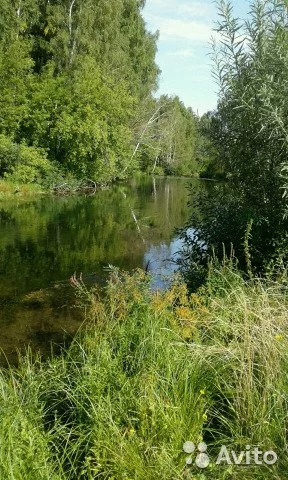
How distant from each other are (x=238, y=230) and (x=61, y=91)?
2316 cm

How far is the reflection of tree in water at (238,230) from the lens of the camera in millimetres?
6840

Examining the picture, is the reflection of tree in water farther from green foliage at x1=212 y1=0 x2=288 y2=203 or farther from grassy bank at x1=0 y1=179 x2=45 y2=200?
grassy bank at x1=0 y1=179 x2=45 y2=200

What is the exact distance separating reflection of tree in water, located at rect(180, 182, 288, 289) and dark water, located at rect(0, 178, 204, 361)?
697 millimetres

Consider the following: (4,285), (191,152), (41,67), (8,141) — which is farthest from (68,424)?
(191,152)

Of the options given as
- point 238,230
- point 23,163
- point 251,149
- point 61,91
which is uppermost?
point 61,91

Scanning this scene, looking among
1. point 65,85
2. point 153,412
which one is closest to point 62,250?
point 153,412

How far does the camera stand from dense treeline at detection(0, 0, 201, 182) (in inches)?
1014

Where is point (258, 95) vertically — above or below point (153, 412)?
above

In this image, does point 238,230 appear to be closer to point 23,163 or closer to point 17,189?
point 17,189

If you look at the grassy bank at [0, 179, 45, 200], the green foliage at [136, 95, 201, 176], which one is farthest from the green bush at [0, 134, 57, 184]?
the green foliage at [136, 95, 201, 176]

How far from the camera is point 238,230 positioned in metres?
7.59

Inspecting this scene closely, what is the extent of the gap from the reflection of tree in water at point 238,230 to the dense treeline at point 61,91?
1879cm

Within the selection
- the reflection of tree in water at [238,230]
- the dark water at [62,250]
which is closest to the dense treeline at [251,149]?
the reflection of tree in water at [238,230]

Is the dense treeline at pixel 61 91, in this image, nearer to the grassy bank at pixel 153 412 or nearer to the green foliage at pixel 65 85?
the green foliage at pixel 65 85
